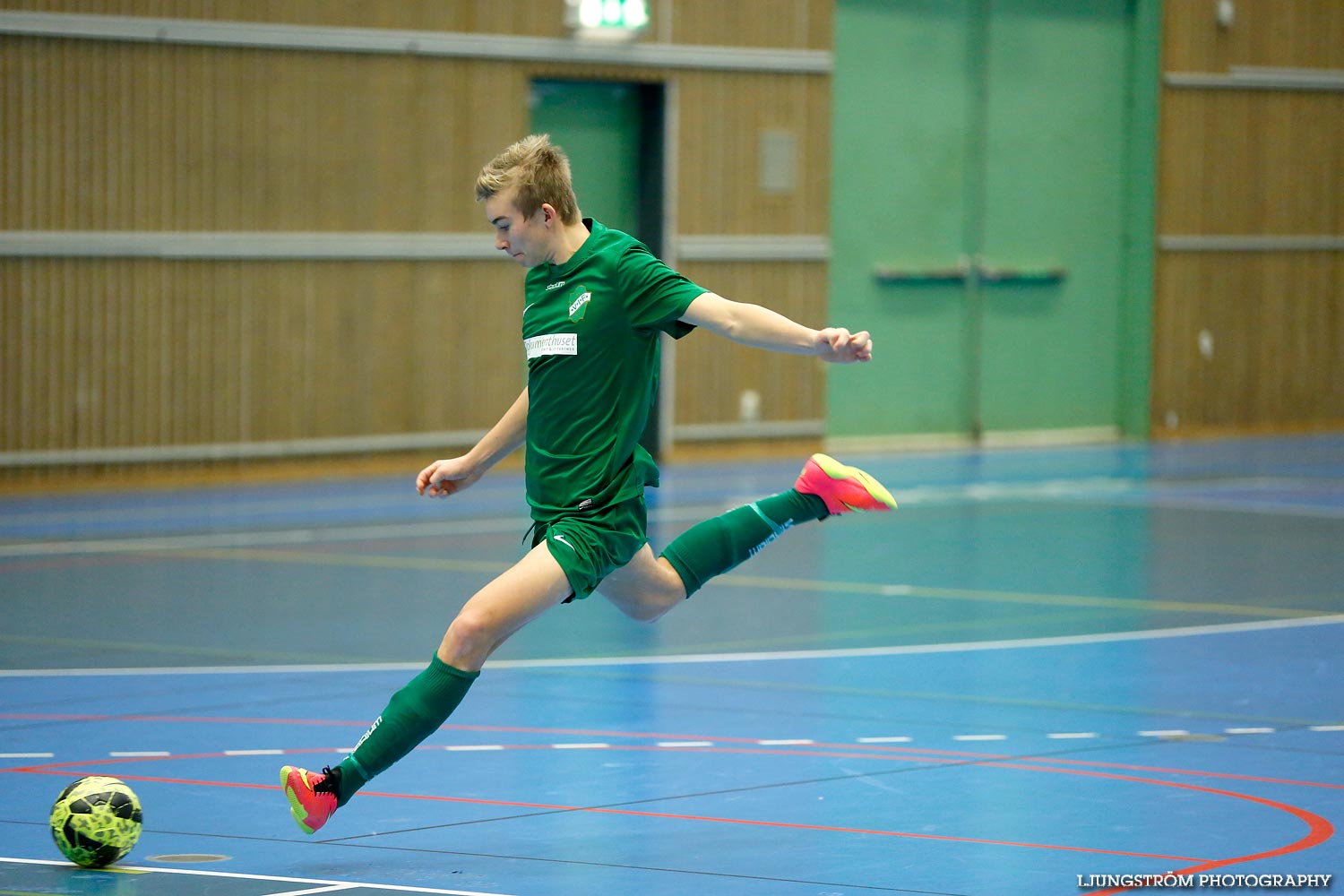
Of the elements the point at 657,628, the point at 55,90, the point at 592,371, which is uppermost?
the point at 55,90

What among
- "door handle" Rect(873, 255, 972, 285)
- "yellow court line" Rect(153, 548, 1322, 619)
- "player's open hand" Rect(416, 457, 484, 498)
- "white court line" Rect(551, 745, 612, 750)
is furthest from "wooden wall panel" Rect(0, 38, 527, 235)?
"player's open hand" Rect(416, 457, 484, 498)

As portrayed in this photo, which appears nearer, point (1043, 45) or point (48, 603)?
point (48, 603)

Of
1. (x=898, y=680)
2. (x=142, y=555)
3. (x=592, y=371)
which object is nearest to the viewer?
(x=592, y=371)

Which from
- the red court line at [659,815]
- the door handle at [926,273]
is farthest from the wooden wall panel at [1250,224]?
the red court line at [659,815]

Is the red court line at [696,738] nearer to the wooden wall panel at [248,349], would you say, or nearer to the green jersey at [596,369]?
the green jersey at [596,369]

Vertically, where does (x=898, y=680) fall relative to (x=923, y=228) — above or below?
below

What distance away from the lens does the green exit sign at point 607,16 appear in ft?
58.3

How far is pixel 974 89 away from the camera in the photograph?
20.9 meters

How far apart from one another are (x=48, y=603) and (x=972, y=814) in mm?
6157

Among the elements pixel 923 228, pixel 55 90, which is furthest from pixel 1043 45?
pixel 55 90

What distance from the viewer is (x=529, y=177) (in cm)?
538

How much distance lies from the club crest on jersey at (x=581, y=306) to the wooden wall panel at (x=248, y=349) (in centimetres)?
1089

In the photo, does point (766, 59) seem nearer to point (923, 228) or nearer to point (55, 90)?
point (923, 228)

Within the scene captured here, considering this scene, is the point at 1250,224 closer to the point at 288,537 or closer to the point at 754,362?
the point at 754,362
